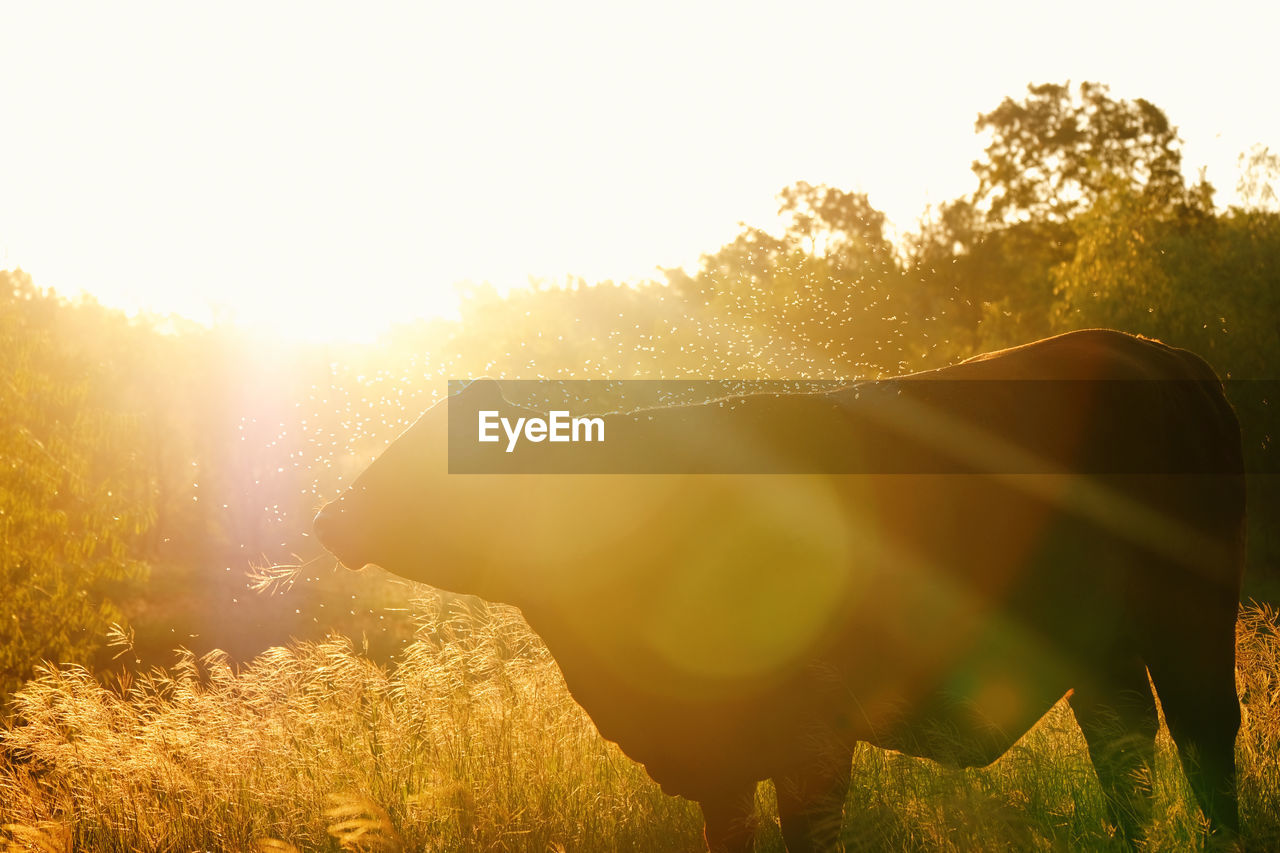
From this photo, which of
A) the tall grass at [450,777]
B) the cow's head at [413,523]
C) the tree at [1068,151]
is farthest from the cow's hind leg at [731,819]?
the tree at [1068,151]

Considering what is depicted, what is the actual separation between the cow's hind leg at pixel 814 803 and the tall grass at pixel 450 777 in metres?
0.20

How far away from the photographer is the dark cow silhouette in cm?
417

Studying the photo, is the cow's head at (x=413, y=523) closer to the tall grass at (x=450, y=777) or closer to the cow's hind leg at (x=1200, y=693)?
the tall grass at (x=450, y=777)

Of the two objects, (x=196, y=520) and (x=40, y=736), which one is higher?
(x=40, y=736)

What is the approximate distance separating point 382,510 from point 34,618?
28.1ft

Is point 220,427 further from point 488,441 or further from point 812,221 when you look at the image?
point 488,441

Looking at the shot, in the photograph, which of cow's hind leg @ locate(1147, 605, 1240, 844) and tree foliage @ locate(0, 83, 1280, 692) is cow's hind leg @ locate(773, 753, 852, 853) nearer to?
cow's hind leg @ locate(1147, 605, 1240, 844)

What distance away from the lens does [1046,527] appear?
436cm

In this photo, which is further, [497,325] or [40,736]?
[497,325]

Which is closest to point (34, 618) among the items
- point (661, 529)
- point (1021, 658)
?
point (661, 529)

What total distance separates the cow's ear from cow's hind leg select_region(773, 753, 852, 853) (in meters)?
1.97

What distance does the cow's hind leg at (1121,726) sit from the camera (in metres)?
4.32

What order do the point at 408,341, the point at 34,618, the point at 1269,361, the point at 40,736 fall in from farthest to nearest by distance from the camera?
the point at 408,341 < the point at 1269,361 < the point at 34,618 < the point at 40,736

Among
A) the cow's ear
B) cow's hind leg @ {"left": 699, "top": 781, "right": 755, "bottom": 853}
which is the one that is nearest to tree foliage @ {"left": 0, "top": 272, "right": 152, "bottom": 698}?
the cow's ear
